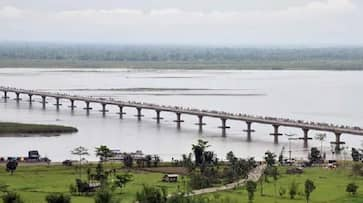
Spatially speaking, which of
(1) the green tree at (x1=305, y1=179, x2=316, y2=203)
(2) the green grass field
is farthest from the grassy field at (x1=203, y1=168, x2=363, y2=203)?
(1) the green tree at (x1=305, y1=179, x2=316, y2=203)

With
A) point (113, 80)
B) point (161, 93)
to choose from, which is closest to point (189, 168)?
point (161, 93)

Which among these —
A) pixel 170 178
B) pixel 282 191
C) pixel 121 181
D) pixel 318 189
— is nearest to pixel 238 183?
pixel 282 191

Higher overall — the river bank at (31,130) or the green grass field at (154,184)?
the river bank at (31,130)

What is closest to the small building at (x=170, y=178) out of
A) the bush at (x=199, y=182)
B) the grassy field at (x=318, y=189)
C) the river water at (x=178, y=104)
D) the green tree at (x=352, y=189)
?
the bush at (x=199, y=182)

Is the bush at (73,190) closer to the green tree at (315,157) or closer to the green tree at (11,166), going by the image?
the green tree at (11,166)

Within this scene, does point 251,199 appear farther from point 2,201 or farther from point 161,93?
point 161,93

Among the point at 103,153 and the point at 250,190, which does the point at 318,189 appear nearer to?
the point at 250,190
